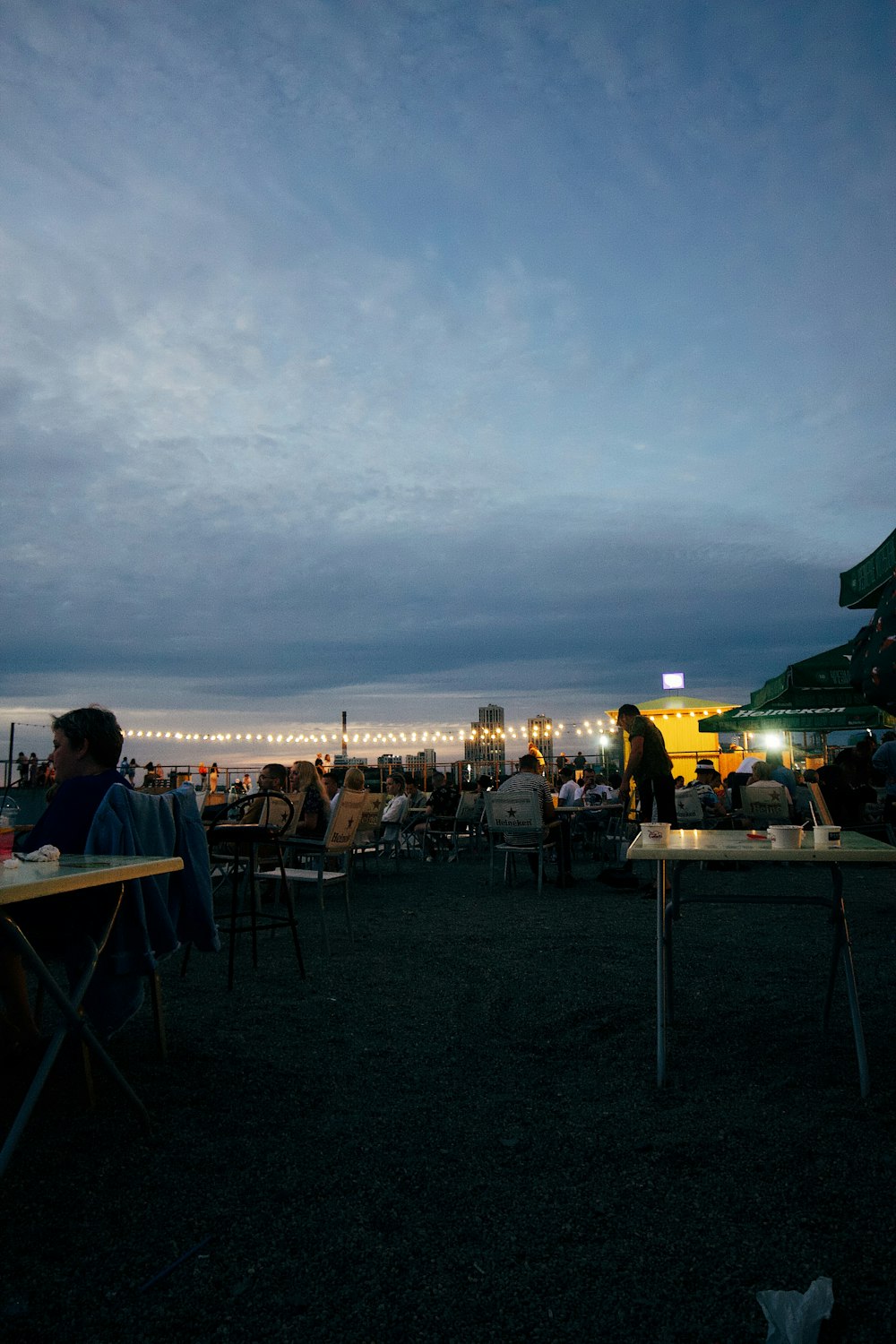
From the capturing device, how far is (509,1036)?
9.59ft

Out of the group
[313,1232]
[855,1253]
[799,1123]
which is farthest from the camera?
[799,1123]

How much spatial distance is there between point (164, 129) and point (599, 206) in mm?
5660

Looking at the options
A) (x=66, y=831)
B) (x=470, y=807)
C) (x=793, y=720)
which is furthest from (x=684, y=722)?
(x=66, y=831)

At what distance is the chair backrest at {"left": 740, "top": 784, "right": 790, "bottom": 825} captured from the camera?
7.52m

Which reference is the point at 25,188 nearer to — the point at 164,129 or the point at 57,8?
the point at 164,129

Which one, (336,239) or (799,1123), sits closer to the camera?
→ (799,1123)

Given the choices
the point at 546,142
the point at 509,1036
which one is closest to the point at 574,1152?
the point at 509,1036

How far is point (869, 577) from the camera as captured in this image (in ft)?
14.2

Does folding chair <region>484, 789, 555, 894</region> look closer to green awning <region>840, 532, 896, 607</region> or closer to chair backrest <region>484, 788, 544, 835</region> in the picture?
chair backrest <region>484, 788, 544, 835</region>

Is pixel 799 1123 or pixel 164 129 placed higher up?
pixel 164 129

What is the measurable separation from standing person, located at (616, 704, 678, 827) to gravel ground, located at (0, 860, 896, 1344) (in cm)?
273

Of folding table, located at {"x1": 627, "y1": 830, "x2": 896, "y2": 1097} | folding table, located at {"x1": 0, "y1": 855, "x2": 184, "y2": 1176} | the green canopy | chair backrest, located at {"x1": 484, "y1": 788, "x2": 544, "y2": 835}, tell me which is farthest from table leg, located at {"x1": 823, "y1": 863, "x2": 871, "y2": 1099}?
chair backrest, located at {"x1": 484, "y1": 788, "x2": 544, "y2": 835}

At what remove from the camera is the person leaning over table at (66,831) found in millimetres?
2242

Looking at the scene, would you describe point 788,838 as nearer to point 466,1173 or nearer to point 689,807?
point 466,1173
